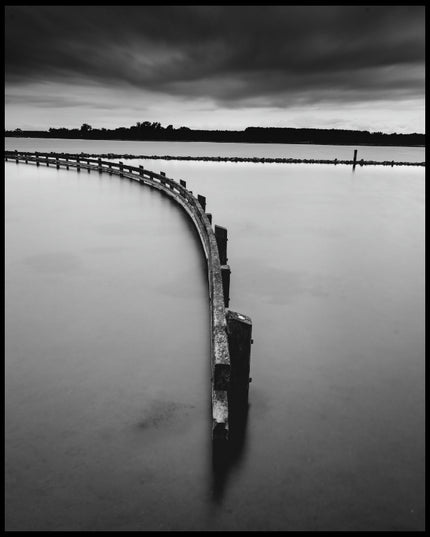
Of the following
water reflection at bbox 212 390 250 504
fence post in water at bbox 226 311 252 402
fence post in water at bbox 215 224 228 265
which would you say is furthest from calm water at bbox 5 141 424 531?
fence post in water at bbox 215 224 228 265

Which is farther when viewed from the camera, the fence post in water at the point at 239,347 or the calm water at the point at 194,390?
the fence post in water at the point at 239,347

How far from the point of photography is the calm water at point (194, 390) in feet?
11.6

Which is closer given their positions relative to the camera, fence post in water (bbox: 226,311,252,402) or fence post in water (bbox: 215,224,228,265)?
fence post in water (bbox: 226,311,252,402)

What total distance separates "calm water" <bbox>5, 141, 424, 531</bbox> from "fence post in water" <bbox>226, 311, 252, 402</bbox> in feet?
1.70

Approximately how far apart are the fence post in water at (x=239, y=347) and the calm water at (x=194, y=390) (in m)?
0.52

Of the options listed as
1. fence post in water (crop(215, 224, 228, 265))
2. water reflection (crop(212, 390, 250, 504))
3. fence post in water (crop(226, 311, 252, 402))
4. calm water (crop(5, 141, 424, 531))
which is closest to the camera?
calm water (crop(5, 141, 424, 531))

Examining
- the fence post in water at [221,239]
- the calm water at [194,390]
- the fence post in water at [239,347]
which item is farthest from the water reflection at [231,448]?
the fence post in water at [221,239]

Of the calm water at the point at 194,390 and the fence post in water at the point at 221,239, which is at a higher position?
the fence post in water at the point at 221,239

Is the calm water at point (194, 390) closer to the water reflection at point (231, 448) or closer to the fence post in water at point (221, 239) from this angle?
the water reflection at point (231, 448)

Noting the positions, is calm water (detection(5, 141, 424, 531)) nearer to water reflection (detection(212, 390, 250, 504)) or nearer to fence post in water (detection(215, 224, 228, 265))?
water reflection (detection(212, 390, 250, 504))

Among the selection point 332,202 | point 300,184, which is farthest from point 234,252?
point 300,184

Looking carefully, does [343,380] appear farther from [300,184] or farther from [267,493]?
[300,184]

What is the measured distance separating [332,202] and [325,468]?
69.8 feet

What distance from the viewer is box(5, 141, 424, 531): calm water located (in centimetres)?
355
